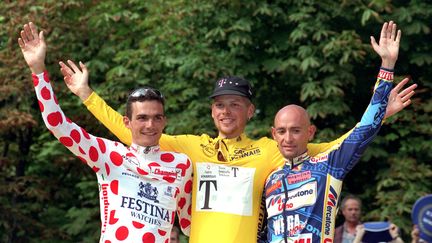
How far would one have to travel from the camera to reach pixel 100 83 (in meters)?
13.9

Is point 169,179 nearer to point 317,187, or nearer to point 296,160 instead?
point 296,160

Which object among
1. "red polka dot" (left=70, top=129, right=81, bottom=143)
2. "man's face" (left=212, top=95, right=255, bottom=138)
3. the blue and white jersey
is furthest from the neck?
"red polka dot" (left=70, top=129, right=81, bottom=143)

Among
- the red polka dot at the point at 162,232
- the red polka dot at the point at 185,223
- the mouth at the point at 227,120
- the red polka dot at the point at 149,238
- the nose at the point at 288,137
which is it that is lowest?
the red polka dot at the point at 149,238

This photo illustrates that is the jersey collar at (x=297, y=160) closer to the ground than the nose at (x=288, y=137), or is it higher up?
closer to the ground

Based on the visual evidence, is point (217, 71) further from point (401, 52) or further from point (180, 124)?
point (401, 52)

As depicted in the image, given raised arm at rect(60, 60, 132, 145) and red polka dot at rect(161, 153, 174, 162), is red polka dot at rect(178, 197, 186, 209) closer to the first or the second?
red polka dot at rect(161, 153, 174, 162)

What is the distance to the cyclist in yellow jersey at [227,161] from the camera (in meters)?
6.11

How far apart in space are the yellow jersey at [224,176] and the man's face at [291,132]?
0.56 ft

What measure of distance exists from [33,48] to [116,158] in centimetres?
89

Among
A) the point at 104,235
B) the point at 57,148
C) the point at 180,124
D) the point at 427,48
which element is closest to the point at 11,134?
the point at 57,148

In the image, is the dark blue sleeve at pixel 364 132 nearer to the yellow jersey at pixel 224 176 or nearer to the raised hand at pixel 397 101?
the yellow jersey at pixel 224 176

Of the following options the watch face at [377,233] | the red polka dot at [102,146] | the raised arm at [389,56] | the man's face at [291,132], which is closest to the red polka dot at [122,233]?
the red polka dot at [102,146]

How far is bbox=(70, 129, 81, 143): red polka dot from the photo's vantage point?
584cm

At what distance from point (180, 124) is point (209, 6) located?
1799 millimetres
